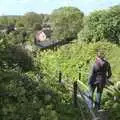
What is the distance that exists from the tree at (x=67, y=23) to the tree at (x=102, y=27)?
3438cm

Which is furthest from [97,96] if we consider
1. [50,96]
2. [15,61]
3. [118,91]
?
[15,61]

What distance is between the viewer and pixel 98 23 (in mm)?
45469

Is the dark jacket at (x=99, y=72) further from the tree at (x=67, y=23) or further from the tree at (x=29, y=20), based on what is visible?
the tree at (x=29, y=20)

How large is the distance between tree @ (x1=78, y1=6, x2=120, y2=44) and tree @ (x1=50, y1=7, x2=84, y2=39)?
113ft

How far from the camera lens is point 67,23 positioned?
82875mm

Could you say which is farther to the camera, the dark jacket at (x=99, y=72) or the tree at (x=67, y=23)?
the tree at (x=67, y=23)

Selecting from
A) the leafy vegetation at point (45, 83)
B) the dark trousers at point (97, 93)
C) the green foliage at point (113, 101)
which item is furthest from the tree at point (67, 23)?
the dark trousers at point (97, 93)

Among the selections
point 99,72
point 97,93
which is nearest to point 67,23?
point 97,93

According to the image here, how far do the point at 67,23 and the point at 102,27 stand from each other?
1505 inches

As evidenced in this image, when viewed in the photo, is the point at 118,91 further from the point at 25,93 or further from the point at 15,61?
the point at 15,61

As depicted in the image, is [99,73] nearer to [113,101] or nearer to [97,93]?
[97,93]

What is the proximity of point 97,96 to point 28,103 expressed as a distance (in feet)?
6.07

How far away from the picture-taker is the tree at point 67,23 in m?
81.6

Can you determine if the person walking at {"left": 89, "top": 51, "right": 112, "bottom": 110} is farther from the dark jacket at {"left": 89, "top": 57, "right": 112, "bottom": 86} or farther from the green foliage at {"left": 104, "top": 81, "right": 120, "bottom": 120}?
the green foliage at {"left": 104, "top": 81, "right": 120, "bottom": 120}
